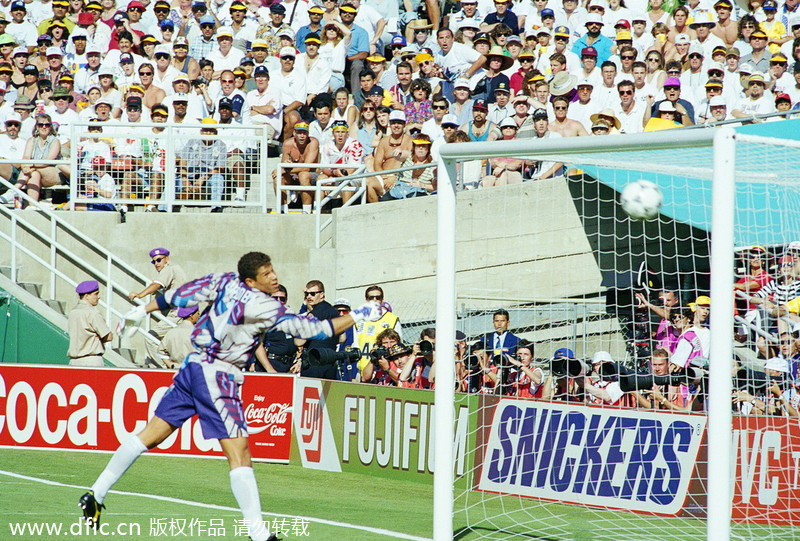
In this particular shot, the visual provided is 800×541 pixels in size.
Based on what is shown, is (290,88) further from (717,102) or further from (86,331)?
(717,102)

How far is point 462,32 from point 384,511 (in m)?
9.23

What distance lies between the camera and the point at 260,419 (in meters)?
12.8

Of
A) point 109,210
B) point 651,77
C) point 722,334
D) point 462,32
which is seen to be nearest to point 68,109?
point 109,210

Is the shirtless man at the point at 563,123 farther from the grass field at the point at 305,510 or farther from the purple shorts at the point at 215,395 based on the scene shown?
the purple shorts at the point at 215,395

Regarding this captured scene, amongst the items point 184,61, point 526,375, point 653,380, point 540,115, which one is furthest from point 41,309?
point 653,380

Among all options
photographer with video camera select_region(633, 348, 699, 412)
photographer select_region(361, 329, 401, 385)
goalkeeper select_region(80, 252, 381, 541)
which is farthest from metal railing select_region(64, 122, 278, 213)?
goalkeeper select_region(80, 252, 381, 541)

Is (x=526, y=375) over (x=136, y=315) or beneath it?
beneath

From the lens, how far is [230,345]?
747 centimetres

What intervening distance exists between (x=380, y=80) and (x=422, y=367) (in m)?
5.95

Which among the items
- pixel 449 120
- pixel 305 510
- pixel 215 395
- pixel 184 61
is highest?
pixel 184 61

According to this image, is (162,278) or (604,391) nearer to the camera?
(604,391)

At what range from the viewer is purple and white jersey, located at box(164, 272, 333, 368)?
739cm

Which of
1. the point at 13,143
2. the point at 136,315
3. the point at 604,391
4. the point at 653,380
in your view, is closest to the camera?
the point at 136,315

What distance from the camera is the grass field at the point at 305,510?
8.47 m
